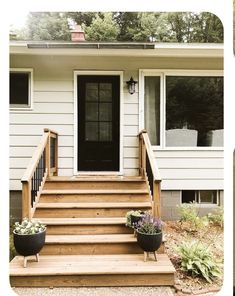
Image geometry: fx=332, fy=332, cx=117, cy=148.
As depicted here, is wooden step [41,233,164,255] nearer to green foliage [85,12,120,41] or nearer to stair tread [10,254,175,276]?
stair tread [10,254,175,276]

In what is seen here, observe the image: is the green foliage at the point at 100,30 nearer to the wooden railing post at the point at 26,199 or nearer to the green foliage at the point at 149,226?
the wooden railing post at the point at 26,199

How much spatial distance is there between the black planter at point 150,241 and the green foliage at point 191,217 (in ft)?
4.00

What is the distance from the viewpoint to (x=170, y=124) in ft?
16.2

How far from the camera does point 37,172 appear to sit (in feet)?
14.0

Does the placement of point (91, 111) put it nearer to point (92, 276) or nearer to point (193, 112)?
point (193, 112)

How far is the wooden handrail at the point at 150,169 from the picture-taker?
3.57 metres

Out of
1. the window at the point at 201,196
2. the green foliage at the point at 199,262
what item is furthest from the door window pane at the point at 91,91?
the green foliage at the point at 199,262

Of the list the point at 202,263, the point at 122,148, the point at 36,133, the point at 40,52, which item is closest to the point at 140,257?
the point at 202,263

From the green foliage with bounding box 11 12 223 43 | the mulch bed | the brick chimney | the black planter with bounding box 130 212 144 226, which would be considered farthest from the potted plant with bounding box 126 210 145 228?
the green foliage with bounding box 11 12 223 43

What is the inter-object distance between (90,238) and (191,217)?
4.99 ft

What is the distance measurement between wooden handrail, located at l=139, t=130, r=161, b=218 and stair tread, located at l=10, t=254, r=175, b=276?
54cm

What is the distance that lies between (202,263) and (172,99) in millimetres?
2556

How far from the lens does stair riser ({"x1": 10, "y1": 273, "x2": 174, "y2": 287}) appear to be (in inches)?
119

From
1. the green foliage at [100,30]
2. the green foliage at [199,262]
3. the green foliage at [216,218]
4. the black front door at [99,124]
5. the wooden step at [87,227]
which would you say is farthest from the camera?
the green foliage at [100,30]
